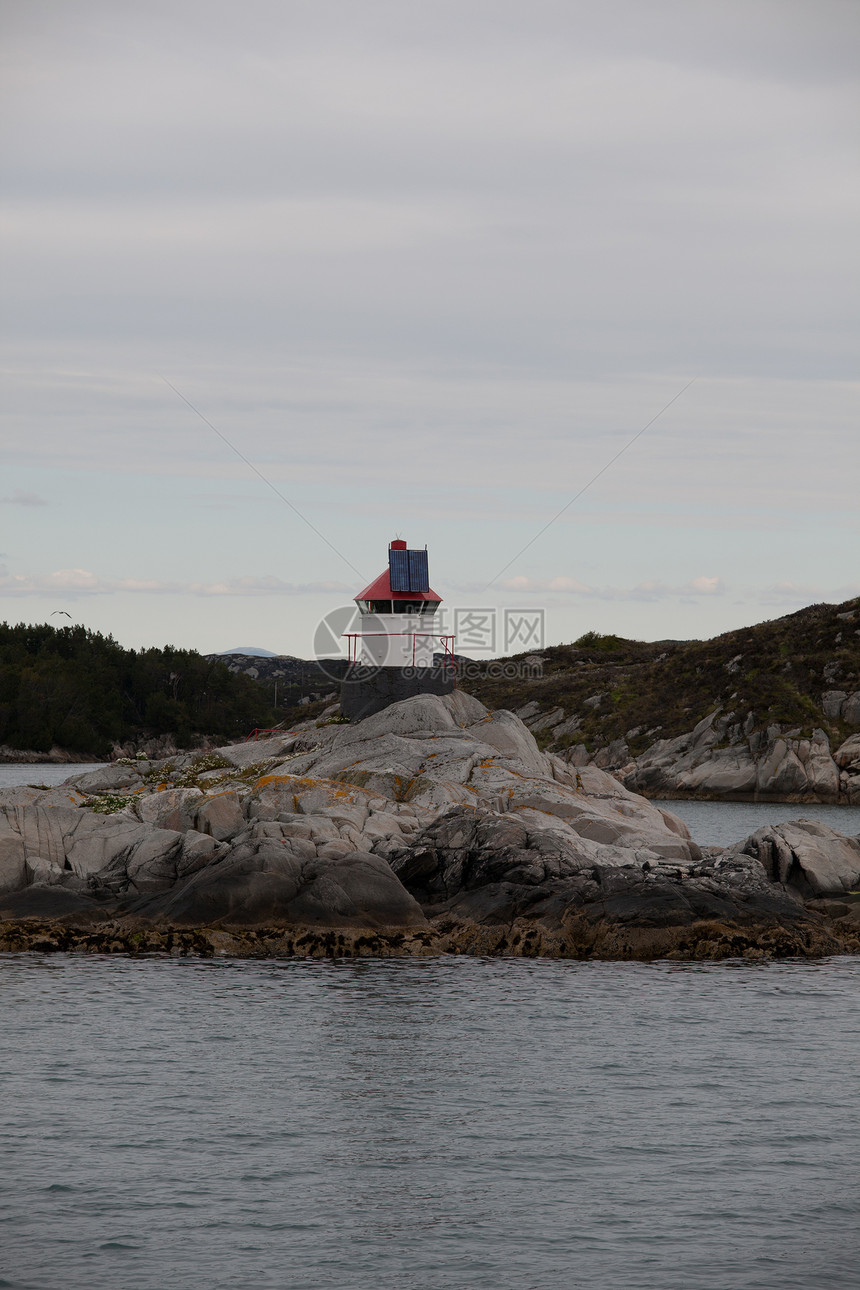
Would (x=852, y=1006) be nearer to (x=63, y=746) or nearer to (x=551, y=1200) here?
(x=551, y=1200)

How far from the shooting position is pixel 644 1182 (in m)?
15.2

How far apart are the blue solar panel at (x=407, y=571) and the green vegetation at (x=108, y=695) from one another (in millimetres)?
93115

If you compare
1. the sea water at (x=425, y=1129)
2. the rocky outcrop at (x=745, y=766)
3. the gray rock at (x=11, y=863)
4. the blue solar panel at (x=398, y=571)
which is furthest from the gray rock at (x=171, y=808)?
the rocky outcrop at (x=745, y=766)

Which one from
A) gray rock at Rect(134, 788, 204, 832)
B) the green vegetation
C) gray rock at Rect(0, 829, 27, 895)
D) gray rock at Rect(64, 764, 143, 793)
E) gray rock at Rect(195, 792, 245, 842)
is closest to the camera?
gray rock at Rect(0, 829, 27, 895)

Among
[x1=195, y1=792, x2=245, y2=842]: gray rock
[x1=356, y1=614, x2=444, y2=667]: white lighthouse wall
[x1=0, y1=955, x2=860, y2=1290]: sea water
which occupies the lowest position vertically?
[x1=0, y1=955, x2=860, y2=1290]: sea water

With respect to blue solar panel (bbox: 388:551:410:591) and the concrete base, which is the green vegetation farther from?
blue solar panel (bbox: 388:551:410:591)

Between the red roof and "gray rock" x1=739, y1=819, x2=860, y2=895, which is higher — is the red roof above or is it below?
above

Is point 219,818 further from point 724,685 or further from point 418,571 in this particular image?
point 724,685

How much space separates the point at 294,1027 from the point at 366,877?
7252 mm

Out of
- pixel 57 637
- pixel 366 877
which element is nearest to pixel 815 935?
pixel 366 877

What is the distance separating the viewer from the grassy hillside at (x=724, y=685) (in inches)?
3191

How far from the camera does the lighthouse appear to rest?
3869 cm

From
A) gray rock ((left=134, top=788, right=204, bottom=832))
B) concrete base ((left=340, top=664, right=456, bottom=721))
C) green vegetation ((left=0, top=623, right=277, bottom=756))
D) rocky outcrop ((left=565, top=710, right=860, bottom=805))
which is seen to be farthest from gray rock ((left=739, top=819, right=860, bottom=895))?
green vegetation ((left=0, top=623, right=277, bottom=756))

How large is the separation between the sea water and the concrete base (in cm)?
1489
